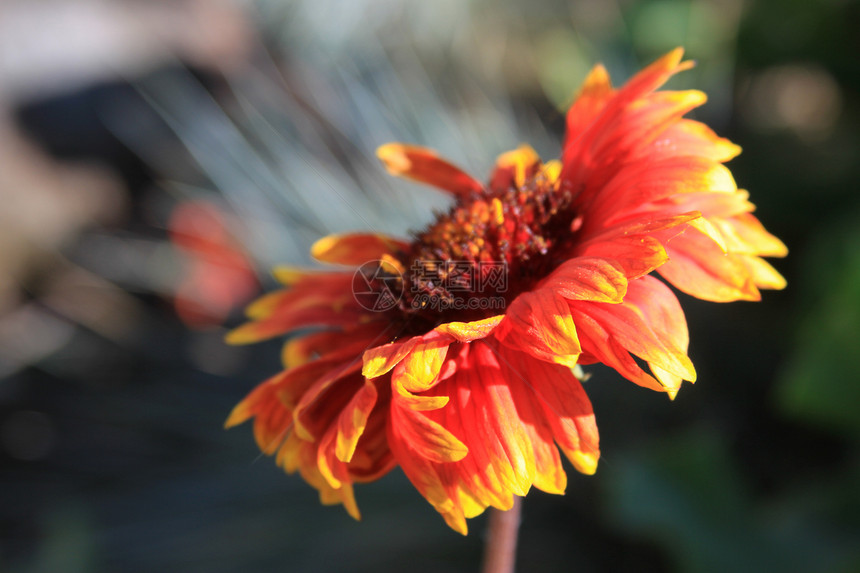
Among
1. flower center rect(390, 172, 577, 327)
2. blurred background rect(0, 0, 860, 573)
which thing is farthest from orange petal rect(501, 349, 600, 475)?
blurred background rect(0, 0, 860, 573)

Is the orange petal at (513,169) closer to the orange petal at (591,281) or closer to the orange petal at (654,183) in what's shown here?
the orange petal at (654,183)

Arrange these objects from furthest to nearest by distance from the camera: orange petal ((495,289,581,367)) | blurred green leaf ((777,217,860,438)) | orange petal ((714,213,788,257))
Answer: blurred green leaf ((777,217,860,438)) → orange petal ((714,213,788,257)) → orange petal ((495,289,581,367))

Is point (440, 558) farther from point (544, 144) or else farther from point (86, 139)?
point (86, 139)

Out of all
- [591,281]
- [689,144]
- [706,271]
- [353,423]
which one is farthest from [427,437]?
[689,144]

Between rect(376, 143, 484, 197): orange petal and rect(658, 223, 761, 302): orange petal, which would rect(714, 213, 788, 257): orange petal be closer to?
rect(658, 223, 761, 302): orange petal

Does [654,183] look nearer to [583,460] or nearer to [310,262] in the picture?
[583,460]

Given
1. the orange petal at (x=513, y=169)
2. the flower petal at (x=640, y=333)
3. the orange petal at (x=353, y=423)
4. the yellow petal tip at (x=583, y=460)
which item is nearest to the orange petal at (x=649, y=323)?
the flower petal at (x=640, y=333)
